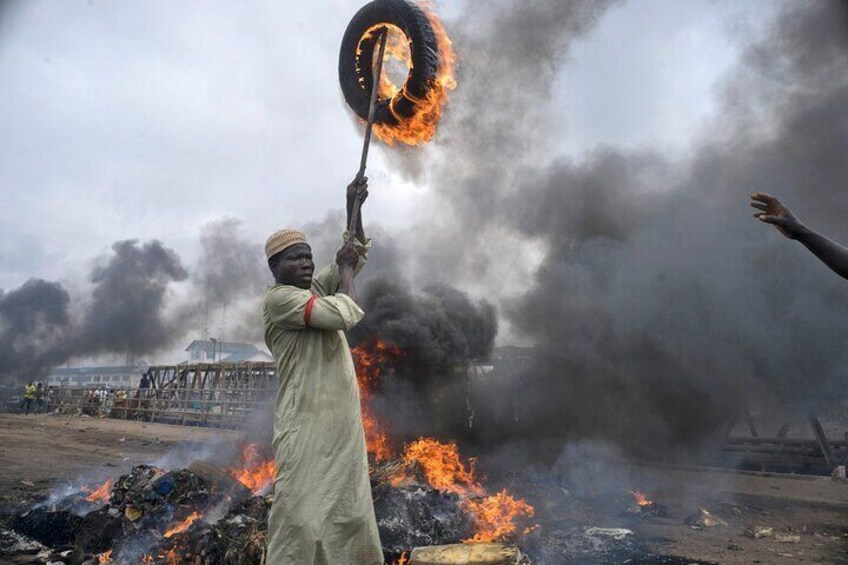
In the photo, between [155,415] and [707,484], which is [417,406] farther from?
[155,415]

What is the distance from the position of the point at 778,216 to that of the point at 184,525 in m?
5.81

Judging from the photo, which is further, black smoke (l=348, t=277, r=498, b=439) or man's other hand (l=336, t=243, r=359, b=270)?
black smoke (l=348, t=277, r=498, b=439)

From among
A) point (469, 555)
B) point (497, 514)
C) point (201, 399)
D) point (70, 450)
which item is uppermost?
point (201, 399)

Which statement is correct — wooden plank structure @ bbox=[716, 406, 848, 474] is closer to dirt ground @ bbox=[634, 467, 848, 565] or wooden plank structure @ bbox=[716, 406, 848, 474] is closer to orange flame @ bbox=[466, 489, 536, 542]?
dirt ground @ bbox=[634, 467, 848, 565]

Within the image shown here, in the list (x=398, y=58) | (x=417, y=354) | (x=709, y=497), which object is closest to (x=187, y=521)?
(x=398, y=58)

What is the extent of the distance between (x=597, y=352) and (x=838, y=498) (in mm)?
5858

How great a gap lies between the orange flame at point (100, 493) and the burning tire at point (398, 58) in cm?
550

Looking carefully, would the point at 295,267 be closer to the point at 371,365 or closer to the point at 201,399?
the point at 371,365

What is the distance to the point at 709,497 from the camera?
29.0 feet

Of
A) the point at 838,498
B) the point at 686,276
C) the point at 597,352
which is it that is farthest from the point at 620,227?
the point at 838,498

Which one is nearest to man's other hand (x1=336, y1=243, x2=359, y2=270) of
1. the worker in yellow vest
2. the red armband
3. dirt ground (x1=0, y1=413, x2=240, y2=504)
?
the red armband

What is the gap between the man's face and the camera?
2.85 meters

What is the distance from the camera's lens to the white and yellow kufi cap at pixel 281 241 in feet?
9.43

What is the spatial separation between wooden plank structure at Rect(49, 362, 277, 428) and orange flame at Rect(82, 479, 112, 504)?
368 inches
